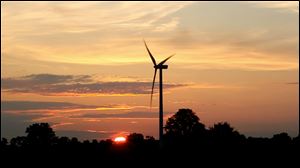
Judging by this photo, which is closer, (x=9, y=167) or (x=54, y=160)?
(x=9, y=167)

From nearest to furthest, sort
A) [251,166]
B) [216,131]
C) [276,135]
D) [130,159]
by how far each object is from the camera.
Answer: [251,166] < [130,159] < [276,135] < [216,131]

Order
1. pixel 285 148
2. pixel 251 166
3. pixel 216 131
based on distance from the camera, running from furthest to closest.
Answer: pixel 216 131
pixel 285 148
pixel 251 166

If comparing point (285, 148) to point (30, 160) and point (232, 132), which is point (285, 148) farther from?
point (232, 132)

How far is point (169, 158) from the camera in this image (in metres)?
105

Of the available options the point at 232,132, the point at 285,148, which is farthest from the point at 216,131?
the point at 285,148

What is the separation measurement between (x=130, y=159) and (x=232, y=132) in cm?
9075

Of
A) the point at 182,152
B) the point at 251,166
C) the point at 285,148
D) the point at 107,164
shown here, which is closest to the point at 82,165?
the point at 107,164

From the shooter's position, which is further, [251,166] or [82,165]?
[82,165]

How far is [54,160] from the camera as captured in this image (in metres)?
113

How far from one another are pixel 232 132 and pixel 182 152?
275 ft

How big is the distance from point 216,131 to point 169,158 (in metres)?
92.0

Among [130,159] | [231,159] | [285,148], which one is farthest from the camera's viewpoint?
[285,148]

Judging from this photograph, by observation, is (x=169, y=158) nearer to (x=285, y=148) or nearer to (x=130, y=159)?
(x=130, y=159)

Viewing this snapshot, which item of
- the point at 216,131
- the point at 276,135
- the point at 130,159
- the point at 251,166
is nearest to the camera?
the point at 251,166
